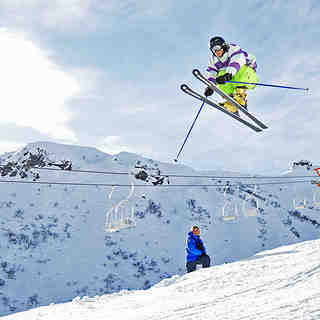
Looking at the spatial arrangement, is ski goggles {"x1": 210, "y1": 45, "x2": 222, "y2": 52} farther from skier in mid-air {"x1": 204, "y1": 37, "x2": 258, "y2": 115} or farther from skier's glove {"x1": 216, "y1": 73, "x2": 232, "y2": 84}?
skier's glove {"x1": 216, "y1": 73, "x2": 232, "y2": 84}

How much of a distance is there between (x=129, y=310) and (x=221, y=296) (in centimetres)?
130

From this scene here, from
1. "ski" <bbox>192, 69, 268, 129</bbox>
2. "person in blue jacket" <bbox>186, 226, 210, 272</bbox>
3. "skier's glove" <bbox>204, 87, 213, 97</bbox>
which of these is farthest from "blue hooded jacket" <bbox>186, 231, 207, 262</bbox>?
"skier's glove" <bbox>204, 87, 213, 97</bbox>

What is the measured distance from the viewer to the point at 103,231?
65.0ft

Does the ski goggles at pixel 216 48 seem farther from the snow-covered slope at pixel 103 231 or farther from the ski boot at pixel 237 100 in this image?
the snow-covered slope at pixel 103 231

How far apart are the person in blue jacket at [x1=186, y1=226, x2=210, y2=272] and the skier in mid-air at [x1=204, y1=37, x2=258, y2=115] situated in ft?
9.76

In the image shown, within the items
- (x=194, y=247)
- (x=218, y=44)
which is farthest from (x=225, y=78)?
(x=194, y=247)

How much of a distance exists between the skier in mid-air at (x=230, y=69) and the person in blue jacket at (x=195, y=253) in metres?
2.97

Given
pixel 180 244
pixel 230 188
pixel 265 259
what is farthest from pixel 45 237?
pixel 230 188

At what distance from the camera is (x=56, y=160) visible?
2573 cm

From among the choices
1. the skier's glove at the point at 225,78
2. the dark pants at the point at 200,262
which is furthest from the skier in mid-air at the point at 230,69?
the dark pants at the point at 200,262

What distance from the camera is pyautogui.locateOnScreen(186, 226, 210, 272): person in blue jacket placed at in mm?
7574

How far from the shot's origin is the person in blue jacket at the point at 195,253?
757cm

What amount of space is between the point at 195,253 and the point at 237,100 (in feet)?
11.7

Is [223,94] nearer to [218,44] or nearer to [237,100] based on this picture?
[237,100]
